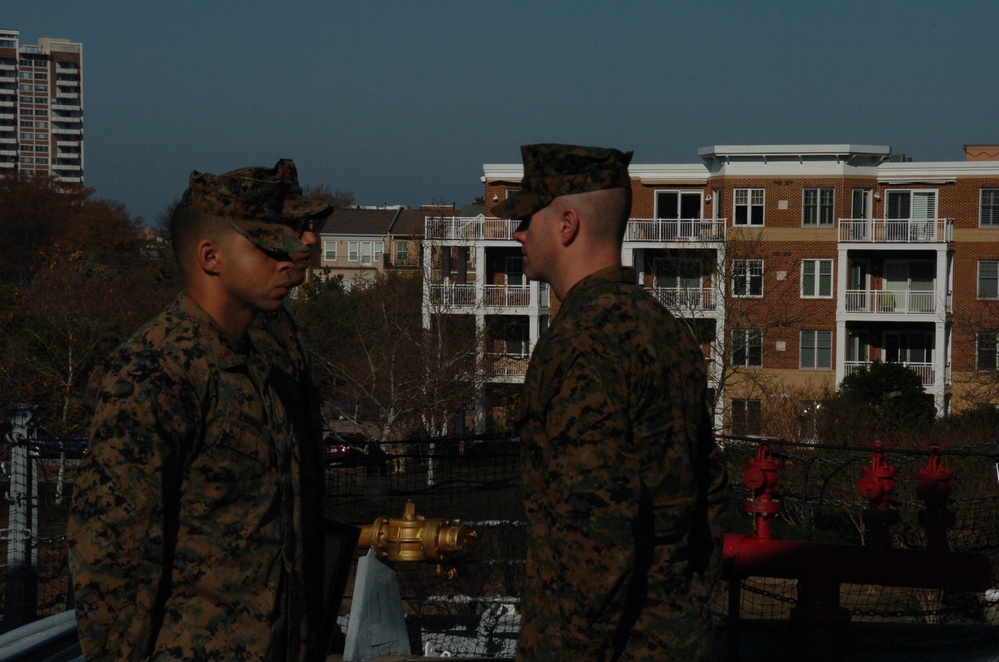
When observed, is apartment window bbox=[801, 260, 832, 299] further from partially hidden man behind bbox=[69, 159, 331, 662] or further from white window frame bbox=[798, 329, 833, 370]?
partially hidden man behind bbox=[69, 159, 331, 662]

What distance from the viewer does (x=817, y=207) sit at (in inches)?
1793

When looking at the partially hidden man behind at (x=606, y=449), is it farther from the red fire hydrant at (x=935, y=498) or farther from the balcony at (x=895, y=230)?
the balcony at (x=895, y=230)

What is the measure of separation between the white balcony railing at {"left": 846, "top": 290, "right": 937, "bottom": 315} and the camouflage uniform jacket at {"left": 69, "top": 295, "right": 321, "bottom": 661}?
1727 inches

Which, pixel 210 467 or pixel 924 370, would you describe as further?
pixel 924 370

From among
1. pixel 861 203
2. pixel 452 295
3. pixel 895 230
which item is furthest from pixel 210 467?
pixel 861 203

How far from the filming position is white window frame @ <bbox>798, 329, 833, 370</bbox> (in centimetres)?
4541

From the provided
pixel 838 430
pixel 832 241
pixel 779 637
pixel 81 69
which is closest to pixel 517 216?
pixel 779 637

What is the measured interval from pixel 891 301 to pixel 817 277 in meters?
2.79

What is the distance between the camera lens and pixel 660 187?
47.4 m

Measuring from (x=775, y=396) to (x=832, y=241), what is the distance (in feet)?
28.0

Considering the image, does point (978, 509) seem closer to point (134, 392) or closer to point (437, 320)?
point (134, 392)

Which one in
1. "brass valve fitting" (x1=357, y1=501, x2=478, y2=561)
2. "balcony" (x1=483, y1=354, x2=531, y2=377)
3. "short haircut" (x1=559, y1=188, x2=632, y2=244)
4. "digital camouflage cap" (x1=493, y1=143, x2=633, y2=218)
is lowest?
"balcony" (x1=483, y1=354, x2=531, y2=377)

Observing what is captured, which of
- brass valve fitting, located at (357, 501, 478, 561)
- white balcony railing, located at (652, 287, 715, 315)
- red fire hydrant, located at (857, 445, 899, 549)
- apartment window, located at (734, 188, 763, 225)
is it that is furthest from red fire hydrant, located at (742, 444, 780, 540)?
apartment window, located at (734, 188, 763, 225)

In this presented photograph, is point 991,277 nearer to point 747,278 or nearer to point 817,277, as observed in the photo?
point 817,277
